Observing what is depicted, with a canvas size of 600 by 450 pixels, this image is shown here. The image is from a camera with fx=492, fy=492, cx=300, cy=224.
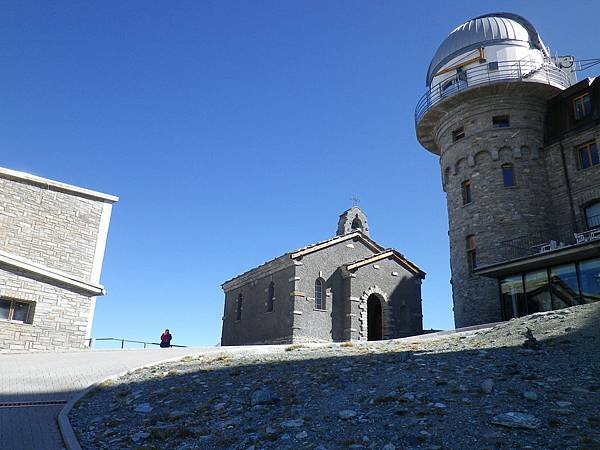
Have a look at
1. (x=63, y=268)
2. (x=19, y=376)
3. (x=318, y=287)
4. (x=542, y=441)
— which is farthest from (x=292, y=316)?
(x=542, y=441)

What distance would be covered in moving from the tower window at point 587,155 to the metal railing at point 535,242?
2597 millimetres

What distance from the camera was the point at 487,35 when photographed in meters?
26.6

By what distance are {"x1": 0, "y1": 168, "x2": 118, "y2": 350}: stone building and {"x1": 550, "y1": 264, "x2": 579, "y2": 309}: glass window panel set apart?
19069 mm

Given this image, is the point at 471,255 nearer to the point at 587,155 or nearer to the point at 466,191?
the point at 466,191

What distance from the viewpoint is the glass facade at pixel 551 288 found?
62.7ft

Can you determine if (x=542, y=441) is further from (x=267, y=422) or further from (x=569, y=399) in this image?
(x=267, y=422)

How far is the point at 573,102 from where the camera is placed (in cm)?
2464

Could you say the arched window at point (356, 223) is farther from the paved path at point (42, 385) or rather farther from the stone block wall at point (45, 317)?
the paved path at point (42, 385)

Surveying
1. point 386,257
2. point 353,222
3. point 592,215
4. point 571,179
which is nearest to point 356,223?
point 353,222

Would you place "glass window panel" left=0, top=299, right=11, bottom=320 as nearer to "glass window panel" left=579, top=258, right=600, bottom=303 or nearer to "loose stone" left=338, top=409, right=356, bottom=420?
"loose stone" left=338, top=409, right=356, bottom=420

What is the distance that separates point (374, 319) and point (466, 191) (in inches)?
356

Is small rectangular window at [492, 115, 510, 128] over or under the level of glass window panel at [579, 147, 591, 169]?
Answer: over

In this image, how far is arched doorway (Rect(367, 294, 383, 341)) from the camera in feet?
92.7

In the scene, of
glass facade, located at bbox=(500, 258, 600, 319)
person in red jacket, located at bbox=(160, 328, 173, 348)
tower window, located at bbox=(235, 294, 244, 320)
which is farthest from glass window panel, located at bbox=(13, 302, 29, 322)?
glass facade, located at bbox=(500, 258, 600, 319)
